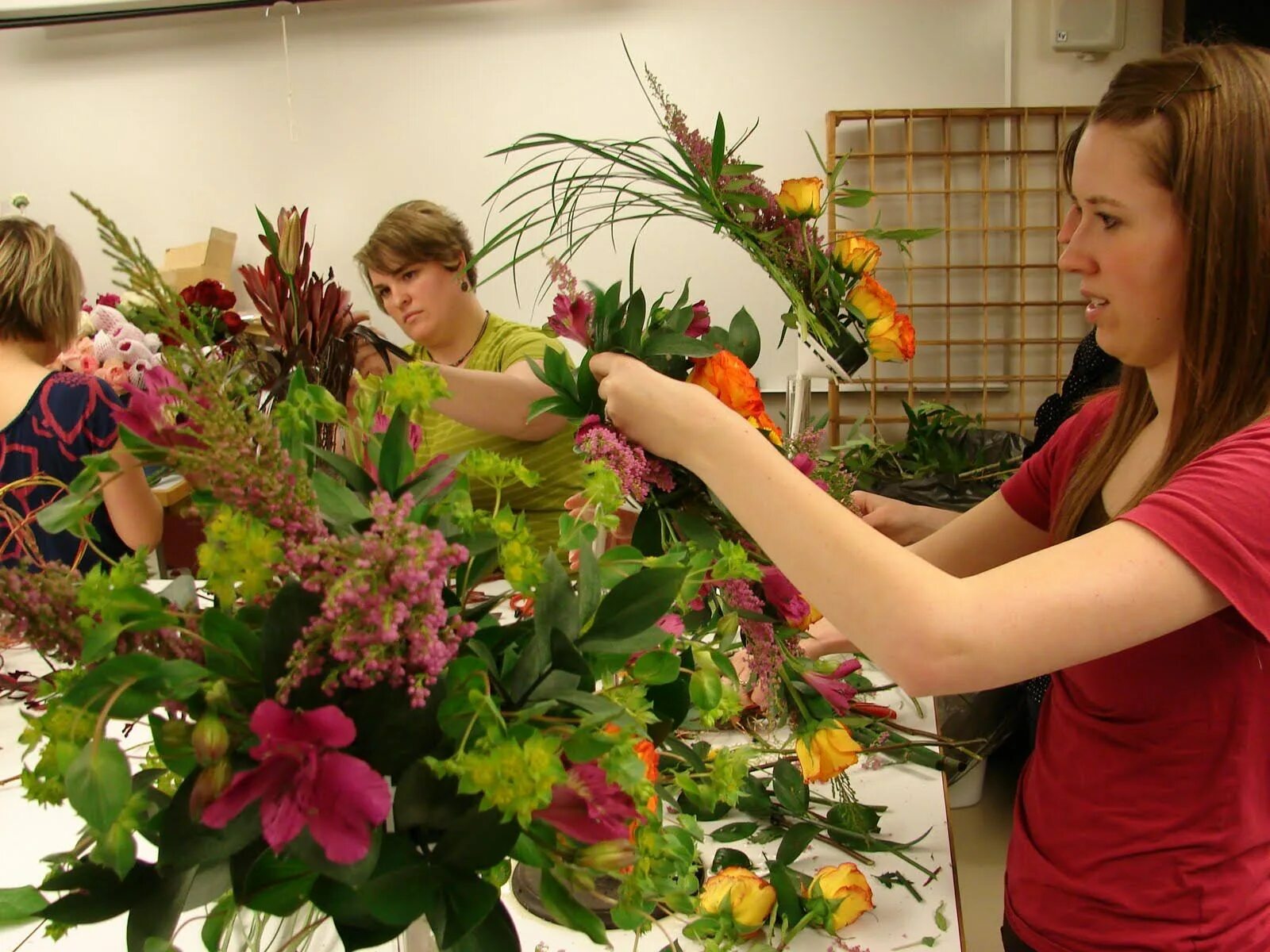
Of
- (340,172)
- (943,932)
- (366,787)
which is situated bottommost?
(943,932)

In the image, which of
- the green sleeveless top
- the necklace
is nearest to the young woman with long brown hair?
the green sleeveless top

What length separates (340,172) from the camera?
4141mm

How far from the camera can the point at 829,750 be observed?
105cm

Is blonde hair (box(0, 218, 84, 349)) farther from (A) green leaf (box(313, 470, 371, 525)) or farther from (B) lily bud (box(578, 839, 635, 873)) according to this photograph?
(B) lily bud (box(578, 839, 635, 873))

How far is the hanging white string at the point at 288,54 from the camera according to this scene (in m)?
4.04

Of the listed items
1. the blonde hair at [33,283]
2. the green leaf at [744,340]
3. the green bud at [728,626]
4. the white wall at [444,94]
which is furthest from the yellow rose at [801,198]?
the white wall at [444,94]

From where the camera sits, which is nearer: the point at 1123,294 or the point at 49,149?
the point at 1123,294

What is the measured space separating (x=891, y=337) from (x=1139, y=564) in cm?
40

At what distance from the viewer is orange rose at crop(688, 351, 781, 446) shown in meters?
0.99

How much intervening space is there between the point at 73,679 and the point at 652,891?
1.10 ft

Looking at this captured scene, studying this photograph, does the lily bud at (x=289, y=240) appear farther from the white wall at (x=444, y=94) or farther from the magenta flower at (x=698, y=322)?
the white wall at (x=444, y=94)

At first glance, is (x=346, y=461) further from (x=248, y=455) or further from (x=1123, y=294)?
(x=1123, y=294)

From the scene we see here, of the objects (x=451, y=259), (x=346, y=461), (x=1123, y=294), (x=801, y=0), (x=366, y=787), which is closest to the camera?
(x=366, y=787)

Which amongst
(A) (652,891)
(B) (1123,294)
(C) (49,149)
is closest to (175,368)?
(A) (652,891)
